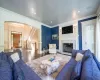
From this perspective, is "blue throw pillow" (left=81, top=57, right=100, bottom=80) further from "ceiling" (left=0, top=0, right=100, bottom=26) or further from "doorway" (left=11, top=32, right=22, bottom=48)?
"doorway" (left=11, top=32, right=22, bottom=48)

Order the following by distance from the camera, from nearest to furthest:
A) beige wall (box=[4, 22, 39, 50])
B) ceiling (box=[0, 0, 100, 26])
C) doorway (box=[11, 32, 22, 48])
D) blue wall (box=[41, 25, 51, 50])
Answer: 1. ceiling (box=[0, 0, 100, 26])
2. blue wall (box=[41, 25, 51, 50])
3. beige wall (box=[4, 22, 39, 50])
4. doorway (box=[11, 32, 22, 48])

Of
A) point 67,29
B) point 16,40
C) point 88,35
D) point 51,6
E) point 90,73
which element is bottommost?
point 90,73

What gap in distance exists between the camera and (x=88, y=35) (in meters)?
4.81

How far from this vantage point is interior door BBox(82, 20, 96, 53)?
461cm

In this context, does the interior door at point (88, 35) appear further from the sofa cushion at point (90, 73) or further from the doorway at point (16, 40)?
the doorway at point (16, 40)

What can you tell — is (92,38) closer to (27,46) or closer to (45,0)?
(45,0)

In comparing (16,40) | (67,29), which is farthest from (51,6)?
(16,40)

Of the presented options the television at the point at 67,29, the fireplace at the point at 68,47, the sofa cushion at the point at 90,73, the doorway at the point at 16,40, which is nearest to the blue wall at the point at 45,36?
the television at the point at 67,29

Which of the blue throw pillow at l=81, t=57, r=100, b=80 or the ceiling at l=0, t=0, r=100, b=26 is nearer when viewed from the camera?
the blue throw pillow at l=81, t=57, r=100, b=80

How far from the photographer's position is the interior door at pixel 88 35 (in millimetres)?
4610

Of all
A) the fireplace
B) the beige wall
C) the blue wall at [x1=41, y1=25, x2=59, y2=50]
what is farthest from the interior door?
the beige wall

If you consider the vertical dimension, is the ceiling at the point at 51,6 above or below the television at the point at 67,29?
above

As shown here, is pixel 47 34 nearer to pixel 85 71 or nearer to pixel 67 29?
pixel 67 29

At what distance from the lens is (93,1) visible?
3.02m
